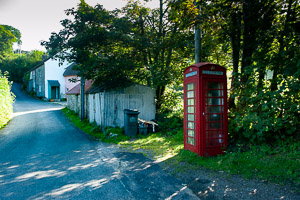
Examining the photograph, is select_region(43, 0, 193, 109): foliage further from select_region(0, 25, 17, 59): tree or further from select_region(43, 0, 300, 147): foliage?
select_region(0, 25, 17, 59): tree

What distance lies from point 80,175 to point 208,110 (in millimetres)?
4098

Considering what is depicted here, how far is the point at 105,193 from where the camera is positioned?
421 cm

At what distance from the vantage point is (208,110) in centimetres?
629

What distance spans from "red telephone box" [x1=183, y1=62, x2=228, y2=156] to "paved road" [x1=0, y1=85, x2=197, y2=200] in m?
1.66

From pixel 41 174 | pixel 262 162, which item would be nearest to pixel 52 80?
pixel 41 174

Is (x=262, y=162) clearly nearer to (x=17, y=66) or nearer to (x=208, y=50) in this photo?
(x=208, y=50)

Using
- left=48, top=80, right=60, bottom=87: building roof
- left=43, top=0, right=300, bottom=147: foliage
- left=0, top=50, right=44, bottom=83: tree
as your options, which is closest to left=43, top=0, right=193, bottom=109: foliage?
left=43, top=0, right=300, bottom=147: foliage

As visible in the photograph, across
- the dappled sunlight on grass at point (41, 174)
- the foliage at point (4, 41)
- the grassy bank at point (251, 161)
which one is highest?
the foliage at point (4, 41)

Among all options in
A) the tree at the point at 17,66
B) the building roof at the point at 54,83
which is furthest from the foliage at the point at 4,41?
the building roof at the point at 54,83

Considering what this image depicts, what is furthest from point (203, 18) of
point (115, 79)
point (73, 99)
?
point (73, 99)

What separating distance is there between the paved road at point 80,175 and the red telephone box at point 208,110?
65.3 inches

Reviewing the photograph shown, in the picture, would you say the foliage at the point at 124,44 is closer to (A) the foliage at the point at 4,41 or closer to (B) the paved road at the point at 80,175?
(B) the paved road at the point at 80,175

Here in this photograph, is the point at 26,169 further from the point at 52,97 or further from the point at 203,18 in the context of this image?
the point at 52,97

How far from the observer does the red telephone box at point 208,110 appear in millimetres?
6180
